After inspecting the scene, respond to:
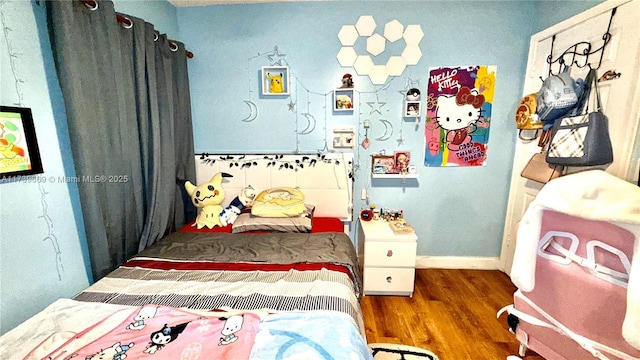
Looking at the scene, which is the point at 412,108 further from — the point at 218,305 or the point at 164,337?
the point at 164,337

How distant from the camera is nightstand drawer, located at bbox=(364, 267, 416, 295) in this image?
220 cm

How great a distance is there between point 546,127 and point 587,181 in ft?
3.65

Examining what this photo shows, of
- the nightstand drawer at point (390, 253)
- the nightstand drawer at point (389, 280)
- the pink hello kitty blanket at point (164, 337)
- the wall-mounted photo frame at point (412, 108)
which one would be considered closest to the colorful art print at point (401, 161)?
the wall-mounted photo frame at point (412, 108)

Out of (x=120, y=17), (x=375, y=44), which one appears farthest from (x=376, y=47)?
(x=120, y=17)

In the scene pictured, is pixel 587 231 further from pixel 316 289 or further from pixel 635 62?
pixel 316 289

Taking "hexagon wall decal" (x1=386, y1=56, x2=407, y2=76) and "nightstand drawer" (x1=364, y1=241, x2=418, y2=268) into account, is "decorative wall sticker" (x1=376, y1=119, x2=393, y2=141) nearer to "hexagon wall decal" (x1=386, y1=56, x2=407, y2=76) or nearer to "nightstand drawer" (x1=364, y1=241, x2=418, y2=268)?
"hexagon wall decal" (x1=386, y1=56, x2=407, y2=76)

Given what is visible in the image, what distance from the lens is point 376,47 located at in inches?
94.3

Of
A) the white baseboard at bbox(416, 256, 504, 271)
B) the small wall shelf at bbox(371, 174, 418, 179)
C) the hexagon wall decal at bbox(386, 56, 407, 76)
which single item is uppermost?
the hexagon wall decal at bbox(386, 56, 407, 76)

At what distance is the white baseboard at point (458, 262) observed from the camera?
2.70m

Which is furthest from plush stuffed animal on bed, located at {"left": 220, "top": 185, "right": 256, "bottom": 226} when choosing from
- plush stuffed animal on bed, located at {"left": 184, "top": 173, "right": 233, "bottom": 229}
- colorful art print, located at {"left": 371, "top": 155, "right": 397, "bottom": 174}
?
colorful art print, located at {"left": 371, "top": 155, "right": 397, "bottom": 174}

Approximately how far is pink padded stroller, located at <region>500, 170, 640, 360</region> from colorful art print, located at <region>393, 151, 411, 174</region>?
3.93ft

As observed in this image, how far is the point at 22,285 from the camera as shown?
1304 mm

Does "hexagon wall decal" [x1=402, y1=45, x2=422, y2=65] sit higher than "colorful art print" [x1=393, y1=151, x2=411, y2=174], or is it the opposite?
"hexagon wall decal" [x1=402, y1=45, x2=422, y2=65]

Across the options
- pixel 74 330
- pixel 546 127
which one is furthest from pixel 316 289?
pixel 546 127
